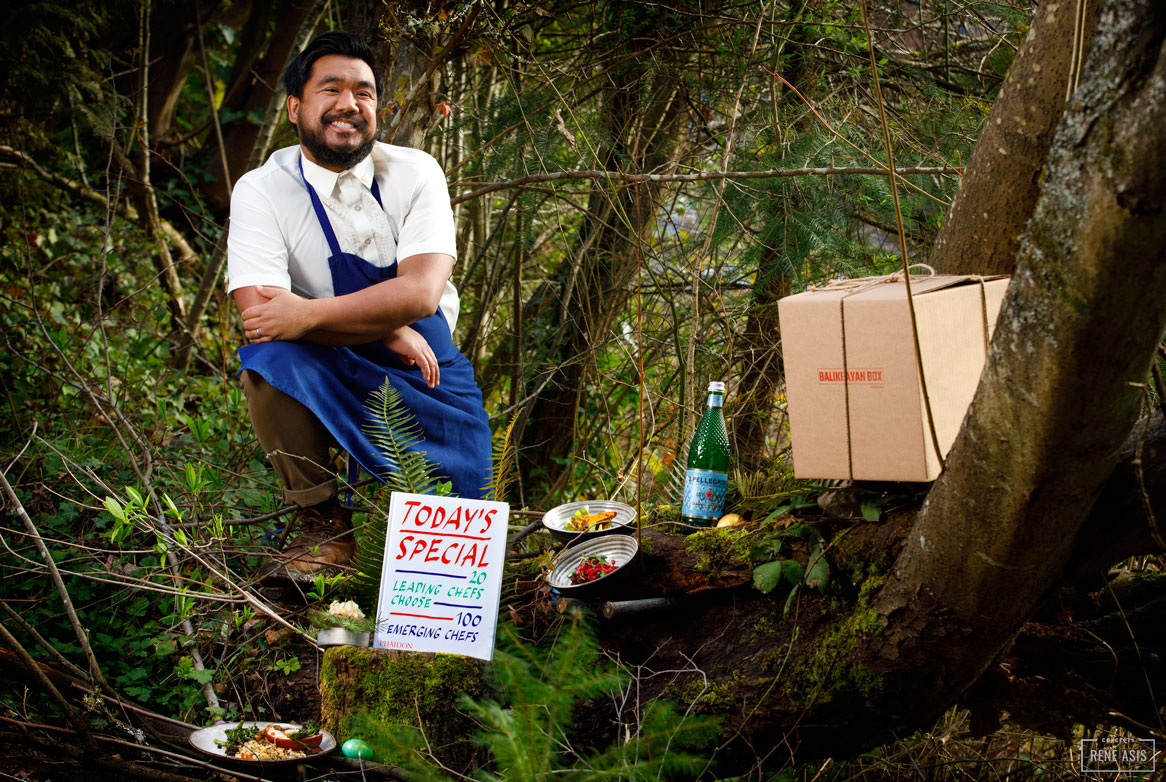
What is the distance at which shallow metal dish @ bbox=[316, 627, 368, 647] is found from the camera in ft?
7.13

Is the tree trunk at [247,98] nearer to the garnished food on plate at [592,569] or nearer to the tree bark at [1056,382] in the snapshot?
the garnished food on plate at [592,569]

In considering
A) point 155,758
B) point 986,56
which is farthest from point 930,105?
point 155,758

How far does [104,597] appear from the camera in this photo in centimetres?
288

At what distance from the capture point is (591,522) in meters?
2.54

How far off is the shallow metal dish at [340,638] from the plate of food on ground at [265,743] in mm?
189

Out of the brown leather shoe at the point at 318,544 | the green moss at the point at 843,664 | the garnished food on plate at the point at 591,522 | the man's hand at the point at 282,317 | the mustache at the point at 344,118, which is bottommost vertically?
the green moss at the point at 843,664

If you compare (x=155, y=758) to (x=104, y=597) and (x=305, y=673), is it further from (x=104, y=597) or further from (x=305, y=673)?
(x=104, y=597)

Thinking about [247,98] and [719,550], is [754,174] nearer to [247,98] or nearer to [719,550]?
[719,550]

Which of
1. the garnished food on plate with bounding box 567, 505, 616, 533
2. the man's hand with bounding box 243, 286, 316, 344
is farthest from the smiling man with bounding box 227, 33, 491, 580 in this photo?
the garnished food on plate with bounding box 567, 505, 616, 533

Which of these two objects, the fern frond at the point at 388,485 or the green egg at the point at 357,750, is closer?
the green egg at the point at 357,750

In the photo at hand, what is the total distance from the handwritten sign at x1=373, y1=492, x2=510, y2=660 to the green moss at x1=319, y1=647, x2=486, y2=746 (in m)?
0.04

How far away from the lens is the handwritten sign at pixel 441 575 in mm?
2098

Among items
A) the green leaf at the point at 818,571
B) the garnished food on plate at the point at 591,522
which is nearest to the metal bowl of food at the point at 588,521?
the garnished food on plate at the point at 591,522

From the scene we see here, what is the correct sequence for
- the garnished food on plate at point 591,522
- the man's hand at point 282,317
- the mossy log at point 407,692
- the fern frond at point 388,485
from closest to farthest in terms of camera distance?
the mossy log at point 407,692 → the fern frond at point 388,485 → the garnished food on plate at point 591,522 → the man's hand at point 282,317
